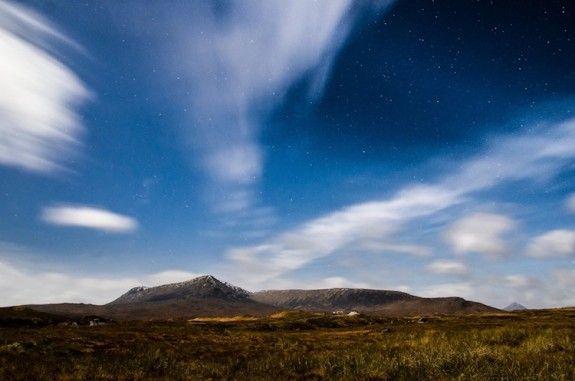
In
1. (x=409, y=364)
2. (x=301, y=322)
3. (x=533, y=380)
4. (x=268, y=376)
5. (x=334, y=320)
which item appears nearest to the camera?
(x=533, y=380)

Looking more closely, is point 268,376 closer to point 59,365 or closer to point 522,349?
point 59,365

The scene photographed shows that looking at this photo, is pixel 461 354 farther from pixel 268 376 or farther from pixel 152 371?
pixel 152 371

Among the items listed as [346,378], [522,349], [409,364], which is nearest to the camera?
[346,378]

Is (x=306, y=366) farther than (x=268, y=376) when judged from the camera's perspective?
Yes

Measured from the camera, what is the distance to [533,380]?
8188 millimetres

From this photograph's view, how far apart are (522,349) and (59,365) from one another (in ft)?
45.9

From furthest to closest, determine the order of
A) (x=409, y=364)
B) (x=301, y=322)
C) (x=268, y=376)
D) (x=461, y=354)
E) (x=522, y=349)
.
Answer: (x=301, y=322) < (x=522, y=349) < (x=461, y=354) < (x=409, y=364) < (x=268, y=376)

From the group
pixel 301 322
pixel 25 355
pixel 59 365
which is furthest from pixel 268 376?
pixel 301 322

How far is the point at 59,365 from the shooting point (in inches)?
482

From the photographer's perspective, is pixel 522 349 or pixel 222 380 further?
pixel 522 349

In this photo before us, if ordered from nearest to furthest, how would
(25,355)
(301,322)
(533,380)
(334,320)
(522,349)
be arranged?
1. (533,380)
2. (522,349)
3. (25,355)
4. (301,322)
5. (334,320)

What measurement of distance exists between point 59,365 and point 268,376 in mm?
6486

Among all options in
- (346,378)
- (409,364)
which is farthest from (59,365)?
(409,364)

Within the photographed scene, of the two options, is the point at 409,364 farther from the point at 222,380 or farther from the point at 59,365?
the point at 59,365
